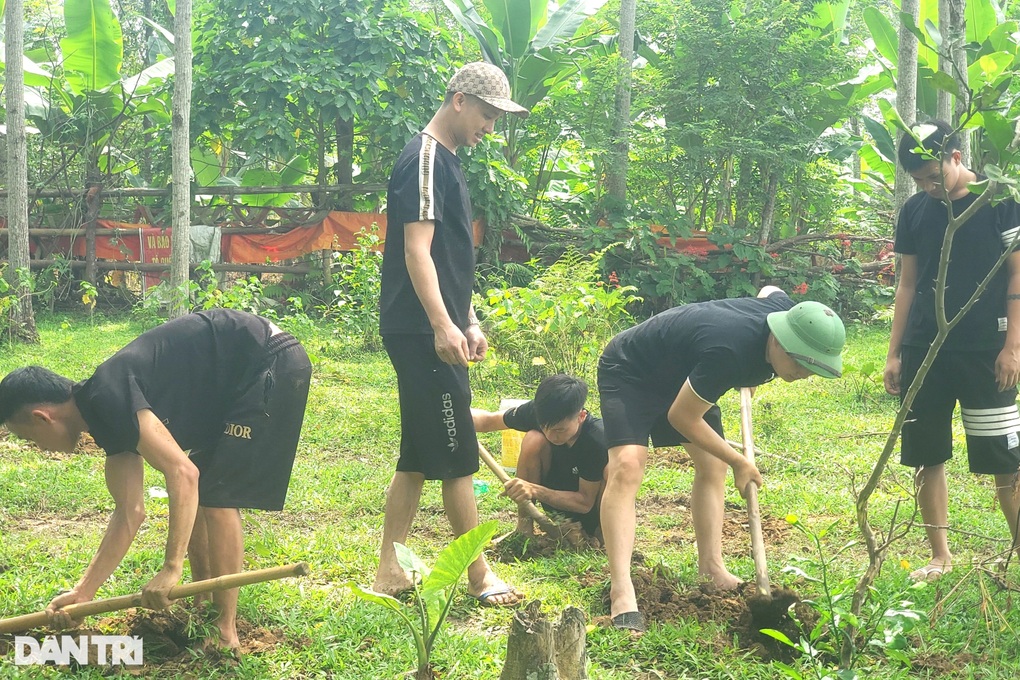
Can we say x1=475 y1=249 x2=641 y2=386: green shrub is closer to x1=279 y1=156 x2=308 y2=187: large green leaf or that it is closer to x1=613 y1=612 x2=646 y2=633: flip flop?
x1=613 y1=612 x2=646 y2=633: flip flop

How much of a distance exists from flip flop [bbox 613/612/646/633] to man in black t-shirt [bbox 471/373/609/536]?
924 millimetres

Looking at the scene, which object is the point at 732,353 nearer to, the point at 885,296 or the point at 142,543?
the point at 142,543

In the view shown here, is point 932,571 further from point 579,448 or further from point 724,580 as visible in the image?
point 579,448

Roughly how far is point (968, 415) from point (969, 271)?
587 mm

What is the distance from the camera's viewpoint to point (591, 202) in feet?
45.1

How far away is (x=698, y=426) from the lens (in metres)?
3.56

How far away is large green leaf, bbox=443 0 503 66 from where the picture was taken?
13.5 metres

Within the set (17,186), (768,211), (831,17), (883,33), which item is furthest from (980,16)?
(17,186)

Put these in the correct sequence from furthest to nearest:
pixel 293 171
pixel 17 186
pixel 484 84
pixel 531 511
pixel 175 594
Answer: pixel 293 171, pixel 17 186, pixel 531 511, pixel 484 84, pixel 175 594

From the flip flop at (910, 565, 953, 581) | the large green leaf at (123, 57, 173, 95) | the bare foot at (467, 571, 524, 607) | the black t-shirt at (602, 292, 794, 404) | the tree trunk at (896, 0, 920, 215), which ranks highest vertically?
the large green leaf at (123, 57, 173, 95)

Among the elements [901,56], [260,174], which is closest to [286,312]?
A: [260,174]

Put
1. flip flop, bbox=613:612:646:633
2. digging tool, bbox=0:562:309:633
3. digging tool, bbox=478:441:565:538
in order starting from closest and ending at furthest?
digging tool, bbox=0:562:309:633 < flip flop, bbox=613:612:646:633 < digging tool, bbox=478:441:565:538

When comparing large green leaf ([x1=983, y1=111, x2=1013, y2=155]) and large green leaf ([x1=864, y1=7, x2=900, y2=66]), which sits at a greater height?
large green leaf ([x1=864, y1=7, x2=900, y2=66])

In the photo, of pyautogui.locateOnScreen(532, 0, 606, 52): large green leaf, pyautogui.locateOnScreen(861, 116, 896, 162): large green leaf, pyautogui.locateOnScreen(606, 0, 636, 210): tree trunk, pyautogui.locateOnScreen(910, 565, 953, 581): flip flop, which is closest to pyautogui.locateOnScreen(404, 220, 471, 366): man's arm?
pyautogui.locateOnScreen(861, 116, 896, 162): large green leaf
